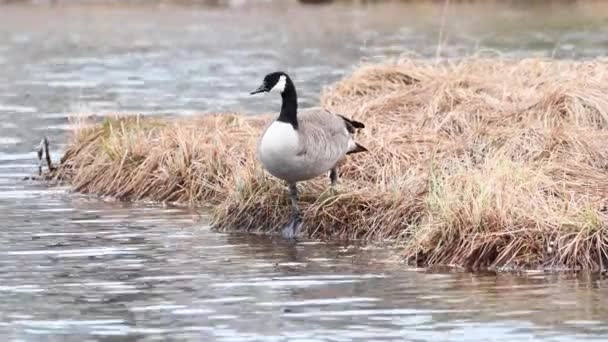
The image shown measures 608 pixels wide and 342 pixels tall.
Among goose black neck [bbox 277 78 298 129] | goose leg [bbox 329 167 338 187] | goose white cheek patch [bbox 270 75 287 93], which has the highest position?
goose white cheek patch [bbox 270 75 287 93]

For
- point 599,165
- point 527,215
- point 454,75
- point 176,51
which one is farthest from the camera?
point 176,51

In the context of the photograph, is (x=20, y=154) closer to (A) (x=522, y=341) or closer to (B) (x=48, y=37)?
(A) (x=522, y=341)

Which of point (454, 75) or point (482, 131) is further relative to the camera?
point (454, 75)

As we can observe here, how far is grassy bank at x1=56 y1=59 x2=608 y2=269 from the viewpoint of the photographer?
39.2 ft

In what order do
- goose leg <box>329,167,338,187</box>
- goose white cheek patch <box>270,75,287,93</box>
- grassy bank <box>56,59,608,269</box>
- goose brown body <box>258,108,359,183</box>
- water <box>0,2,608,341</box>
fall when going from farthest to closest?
1. goose leg <box>329,167,338,187</box>
2. goose white cheek patch <box>270,75,287,93</box>
3. goose brown body <box>258,108,359,183</box>
4. grassy bank <box>56,59,608,269</box>
5. water <box>0,2,608,341</box>

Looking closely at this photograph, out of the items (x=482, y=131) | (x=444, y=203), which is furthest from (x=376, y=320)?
(x=482, y=131)

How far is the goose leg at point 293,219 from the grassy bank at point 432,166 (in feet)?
0.35

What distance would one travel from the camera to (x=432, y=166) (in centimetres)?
1358

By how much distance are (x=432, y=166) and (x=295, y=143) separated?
4.54 feet

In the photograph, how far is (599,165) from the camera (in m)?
14.2

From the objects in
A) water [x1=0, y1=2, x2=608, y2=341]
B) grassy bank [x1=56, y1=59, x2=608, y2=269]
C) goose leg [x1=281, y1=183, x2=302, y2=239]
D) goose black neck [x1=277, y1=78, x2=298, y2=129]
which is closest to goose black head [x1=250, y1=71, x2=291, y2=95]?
goose black neck [x1=277, y1=78, x2=298, y2=129]

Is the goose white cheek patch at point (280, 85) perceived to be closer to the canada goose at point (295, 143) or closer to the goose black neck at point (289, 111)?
the canada goose at point (295, 143)

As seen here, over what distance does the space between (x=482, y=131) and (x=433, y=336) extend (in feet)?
21.1

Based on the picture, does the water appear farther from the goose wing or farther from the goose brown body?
the goose wing
